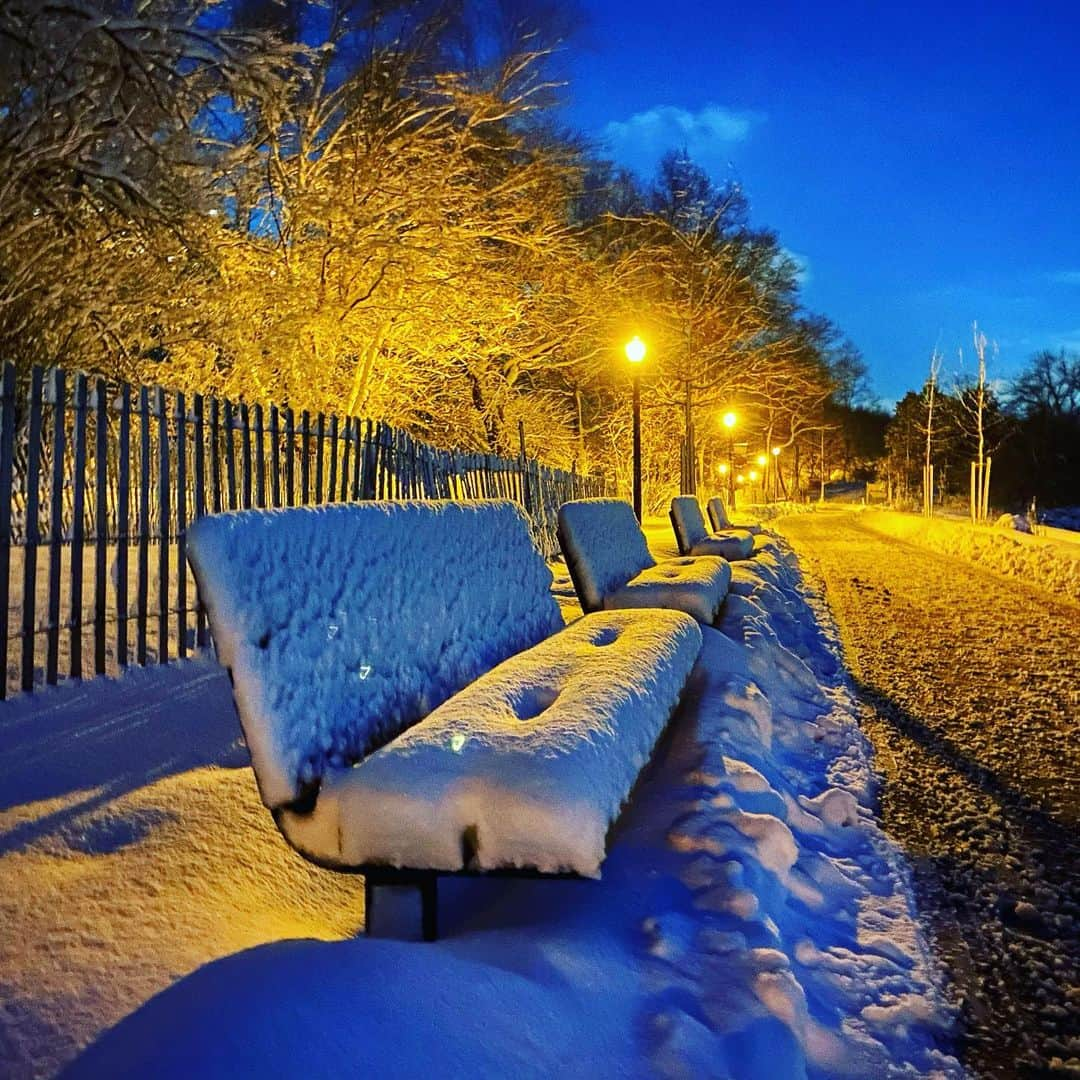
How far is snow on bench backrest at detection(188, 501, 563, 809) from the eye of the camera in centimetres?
206

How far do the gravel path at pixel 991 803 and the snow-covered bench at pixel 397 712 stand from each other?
1.26 m

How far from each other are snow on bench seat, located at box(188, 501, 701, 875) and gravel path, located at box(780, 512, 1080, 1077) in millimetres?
1261

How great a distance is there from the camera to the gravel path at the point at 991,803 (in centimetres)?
253

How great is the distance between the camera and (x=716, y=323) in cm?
2616

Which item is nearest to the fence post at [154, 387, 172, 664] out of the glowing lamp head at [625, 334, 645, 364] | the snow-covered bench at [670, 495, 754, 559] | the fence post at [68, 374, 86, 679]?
the fence post at [68, 374, 86, 679]

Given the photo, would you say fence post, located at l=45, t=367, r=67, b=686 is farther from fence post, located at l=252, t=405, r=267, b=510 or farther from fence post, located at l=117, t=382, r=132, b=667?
fence post, located at l=252, t=405, r=267, b=510

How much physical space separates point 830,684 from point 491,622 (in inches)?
150

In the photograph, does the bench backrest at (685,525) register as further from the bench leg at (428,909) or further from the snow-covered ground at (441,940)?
the bench leg at (428,909)

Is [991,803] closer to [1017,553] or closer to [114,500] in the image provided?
[114,500]

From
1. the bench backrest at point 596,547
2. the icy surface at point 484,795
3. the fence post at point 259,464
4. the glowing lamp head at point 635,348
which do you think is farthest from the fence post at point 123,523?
the glowing lamp head at point 635,348

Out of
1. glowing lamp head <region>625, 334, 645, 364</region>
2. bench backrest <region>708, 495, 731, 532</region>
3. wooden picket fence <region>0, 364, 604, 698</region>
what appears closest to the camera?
wooden picket fence <region>0, 364, 604, 698</region>

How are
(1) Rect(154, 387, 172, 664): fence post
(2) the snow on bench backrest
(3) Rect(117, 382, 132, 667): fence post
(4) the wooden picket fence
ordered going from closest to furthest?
1. (2) the snow on bench backrest
2. (4) the wooden picket fence
3. (3) Rect(117, 382, 132, 667): fence post
4. (1) Rect(154, 387, 172, 664): fence post

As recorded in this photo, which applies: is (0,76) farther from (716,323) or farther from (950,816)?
(716,323)

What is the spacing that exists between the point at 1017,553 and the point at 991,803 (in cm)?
1401
